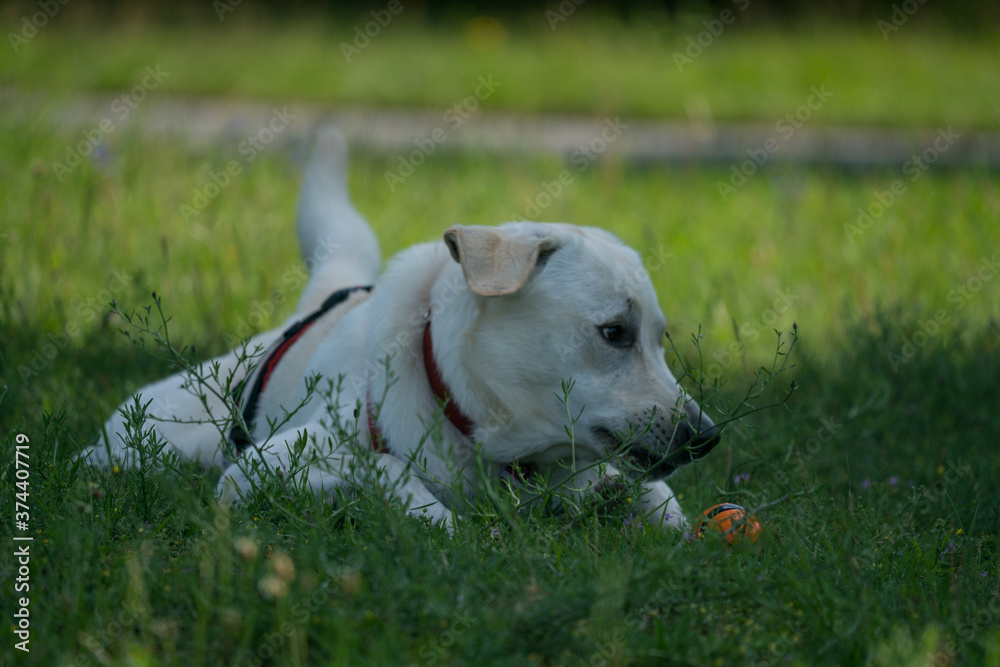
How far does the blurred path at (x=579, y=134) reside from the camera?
24.6ft

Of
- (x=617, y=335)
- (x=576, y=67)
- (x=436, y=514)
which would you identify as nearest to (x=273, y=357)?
(x=436, y=514)

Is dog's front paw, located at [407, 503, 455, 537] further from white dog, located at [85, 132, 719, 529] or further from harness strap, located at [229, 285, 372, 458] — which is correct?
harness strap, located at [229, 285, 372, 458]

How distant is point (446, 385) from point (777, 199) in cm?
459

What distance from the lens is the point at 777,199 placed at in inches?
260

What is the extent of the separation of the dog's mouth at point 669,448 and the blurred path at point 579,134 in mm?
4877

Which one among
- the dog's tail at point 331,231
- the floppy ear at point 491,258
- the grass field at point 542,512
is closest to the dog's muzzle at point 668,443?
the grass field at point 542,512

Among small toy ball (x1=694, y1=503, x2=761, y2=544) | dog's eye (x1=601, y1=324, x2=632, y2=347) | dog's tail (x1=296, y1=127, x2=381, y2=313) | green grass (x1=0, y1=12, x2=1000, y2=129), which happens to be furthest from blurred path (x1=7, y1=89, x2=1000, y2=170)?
small toy ball (x1=694, y1=503, x2=761, y2=544)

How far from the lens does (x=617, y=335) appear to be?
2.67 metres

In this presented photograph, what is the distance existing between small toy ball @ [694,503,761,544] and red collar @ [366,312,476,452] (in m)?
0.72

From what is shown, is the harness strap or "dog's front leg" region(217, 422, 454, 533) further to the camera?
the harness strap

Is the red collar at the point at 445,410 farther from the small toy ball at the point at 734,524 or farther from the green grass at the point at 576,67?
the green grass at the point at 576,67

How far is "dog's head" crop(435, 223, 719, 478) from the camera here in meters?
2.59

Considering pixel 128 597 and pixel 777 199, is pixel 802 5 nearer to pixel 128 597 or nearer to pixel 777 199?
pixel 777 199

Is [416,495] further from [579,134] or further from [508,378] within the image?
[579,134]
